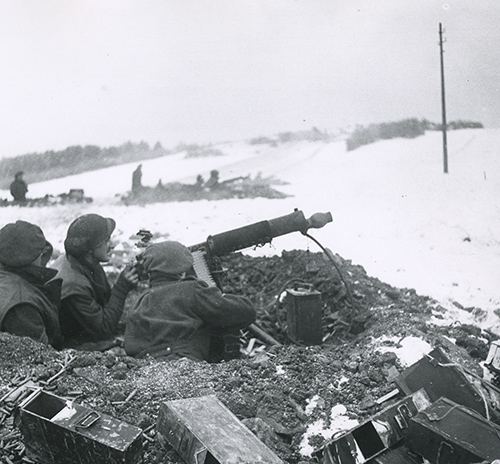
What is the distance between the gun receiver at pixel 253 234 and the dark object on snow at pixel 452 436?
10.9 ft

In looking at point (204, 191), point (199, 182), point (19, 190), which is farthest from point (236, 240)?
point (199, 182)

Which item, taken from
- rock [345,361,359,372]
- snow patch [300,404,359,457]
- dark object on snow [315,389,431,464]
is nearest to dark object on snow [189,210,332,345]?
rock [345,361,359,372]

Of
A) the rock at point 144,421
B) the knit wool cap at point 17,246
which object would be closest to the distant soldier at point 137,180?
the knit wool cap at point 17,246

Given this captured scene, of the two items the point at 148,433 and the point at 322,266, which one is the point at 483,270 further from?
the point at 148,433

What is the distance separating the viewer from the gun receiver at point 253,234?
570 centimetres

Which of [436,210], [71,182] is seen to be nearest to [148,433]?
[436,210]

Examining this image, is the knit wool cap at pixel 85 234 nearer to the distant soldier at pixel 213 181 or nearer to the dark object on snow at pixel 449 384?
the dark object on snow at pixel 449 384

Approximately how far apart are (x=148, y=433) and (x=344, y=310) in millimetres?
3558

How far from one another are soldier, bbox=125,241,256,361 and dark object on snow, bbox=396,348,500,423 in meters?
1.64

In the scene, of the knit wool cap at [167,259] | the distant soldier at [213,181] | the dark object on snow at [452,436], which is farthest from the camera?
the distant soldier at [213,181]

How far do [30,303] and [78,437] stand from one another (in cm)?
203

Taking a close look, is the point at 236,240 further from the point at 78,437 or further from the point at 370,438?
the point at 78,437

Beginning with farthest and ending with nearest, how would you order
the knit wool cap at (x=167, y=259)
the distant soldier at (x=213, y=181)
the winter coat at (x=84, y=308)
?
1. the distant soldier at (x=213, y=181)
2. the winter coat at (x=84, y=308)
3. the knit wool cap at (x=167, y=259)

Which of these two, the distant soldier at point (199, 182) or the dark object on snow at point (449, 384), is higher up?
the dark object on snow at point (449, 384)
